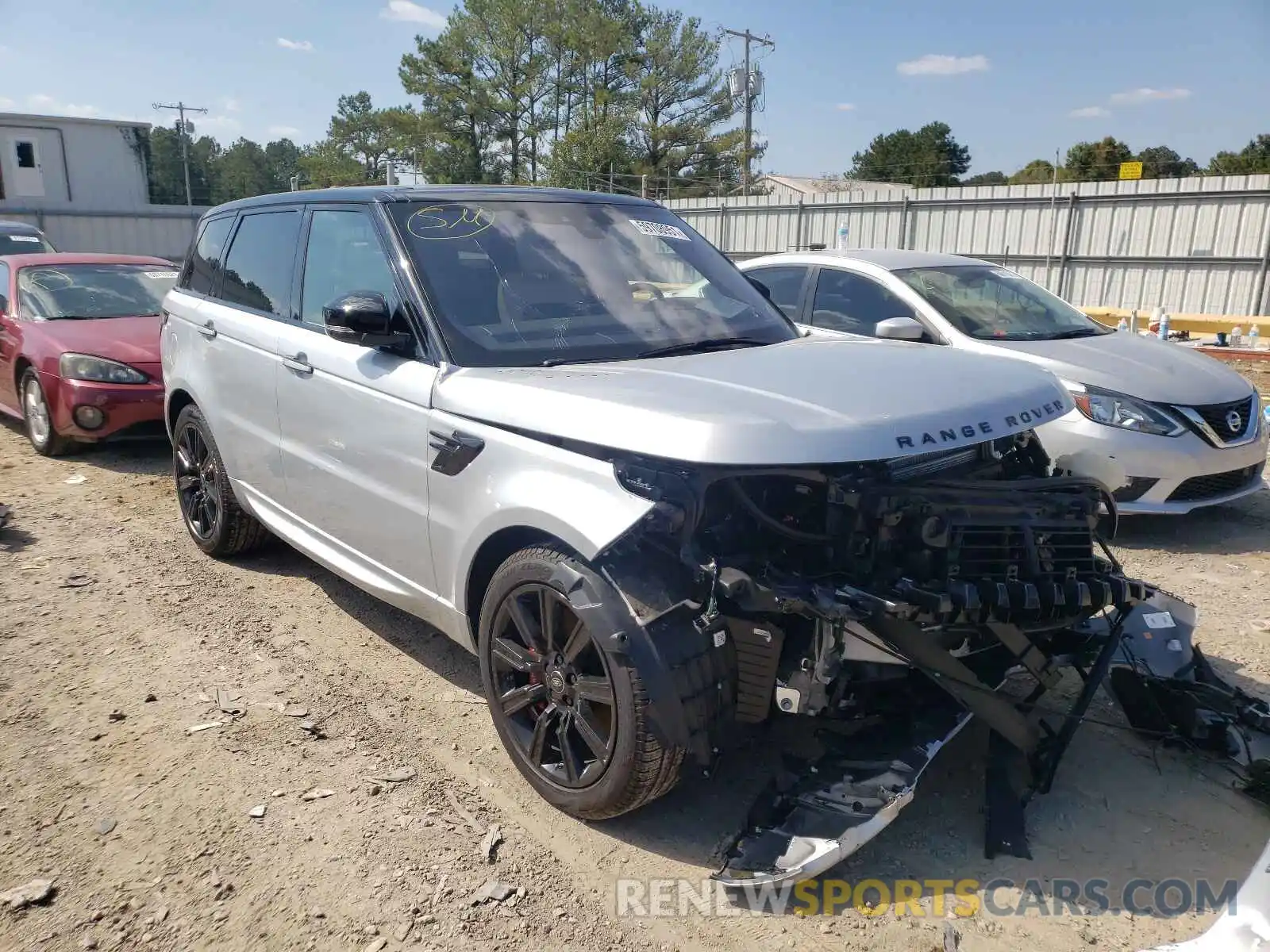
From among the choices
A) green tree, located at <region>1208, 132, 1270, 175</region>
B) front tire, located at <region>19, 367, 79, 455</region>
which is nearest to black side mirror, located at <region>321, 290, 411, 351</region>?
front tire, located at <region>19, 367, 79, 455</region>

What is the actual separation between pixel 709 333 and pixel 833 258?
3.76 meters

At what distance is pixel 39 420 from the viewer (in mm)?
7938

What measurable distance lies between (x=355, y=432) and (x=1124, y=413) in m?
4.47

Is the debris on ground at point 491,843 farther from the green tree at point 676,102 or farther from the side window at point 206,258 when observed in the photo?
the green tree at point 676,102

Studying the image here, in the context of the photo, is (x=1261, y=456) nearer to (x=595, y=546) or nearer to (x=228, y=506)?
(x=595, y=546)

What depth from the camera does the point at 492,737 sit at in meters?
3.54

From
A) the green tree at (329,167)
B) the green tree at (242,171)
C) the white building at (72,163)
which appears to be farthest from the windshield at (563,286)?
the green tree at (242,171)

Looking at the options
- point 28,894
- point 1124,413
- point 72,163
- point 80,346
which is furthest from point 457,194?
point 72,163

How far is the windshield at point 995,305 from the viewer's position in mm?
6512

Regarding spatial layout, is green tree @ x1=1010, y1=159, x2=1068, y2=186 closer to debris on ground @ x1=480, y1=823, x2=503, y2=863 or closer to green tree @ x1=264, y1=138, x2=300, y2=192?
debris on ground @ x1=480, y1=823, x2=503, y2=863

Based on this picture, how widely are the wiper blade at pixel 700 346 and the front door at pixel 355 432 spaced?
80 centimetres

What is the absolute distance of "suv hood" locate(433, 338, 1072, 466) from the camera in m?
2.50

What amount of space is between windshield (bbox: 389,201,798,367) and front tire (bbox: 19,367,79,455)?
5.54 metres

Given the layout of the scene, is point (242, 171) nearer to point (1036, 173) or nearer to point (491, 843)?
point (1036, 173)
